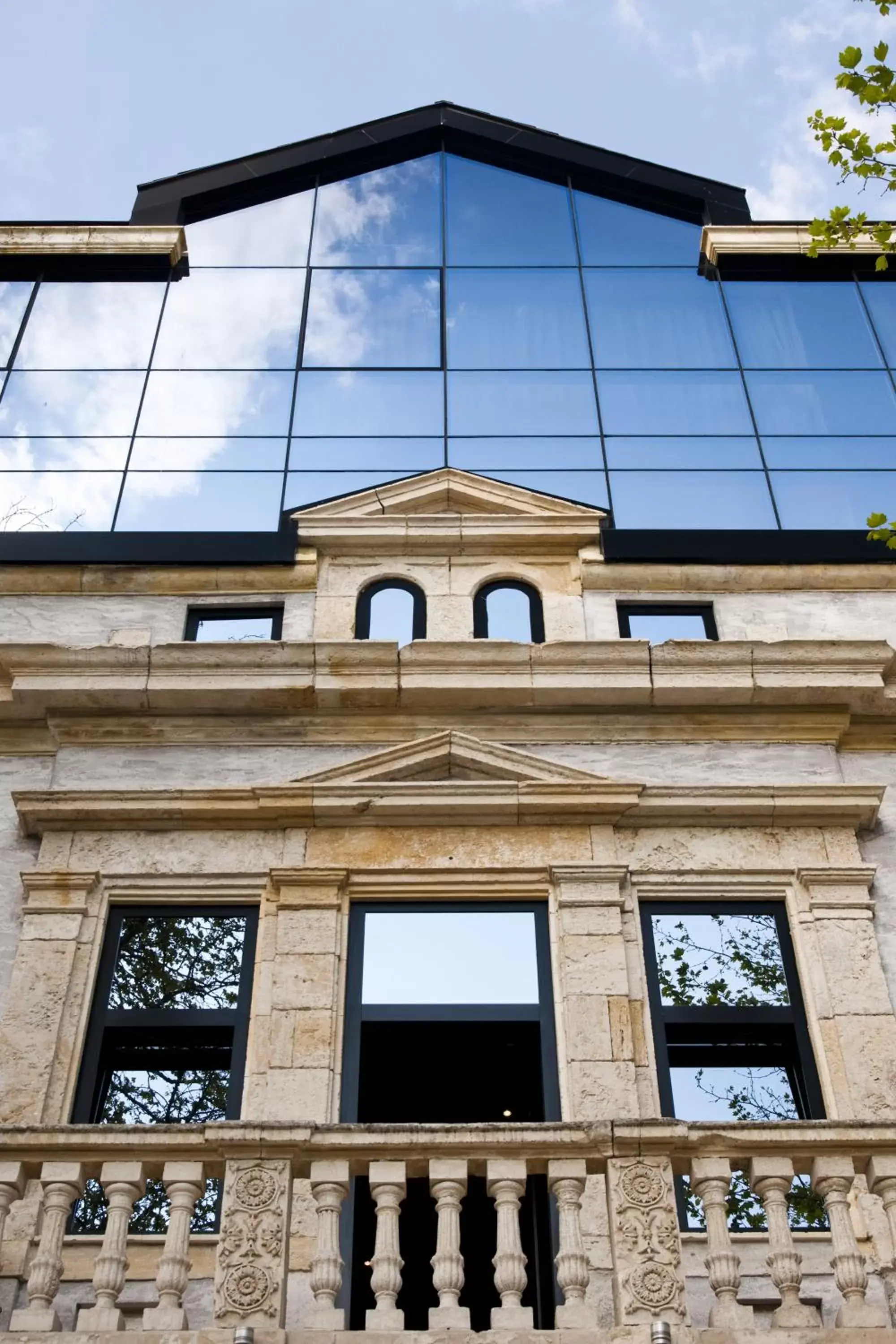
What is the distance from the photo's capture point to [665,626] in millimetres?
15789

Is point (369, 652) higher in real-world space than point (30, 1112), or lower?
higher

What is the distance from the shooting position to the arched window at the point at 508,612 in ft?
51.3

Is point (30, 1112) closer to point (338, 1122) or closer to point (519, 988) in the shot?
point (338, 1122)

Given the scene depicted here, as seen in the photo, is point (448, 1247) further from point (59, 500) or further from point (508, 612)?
point (59, 500)

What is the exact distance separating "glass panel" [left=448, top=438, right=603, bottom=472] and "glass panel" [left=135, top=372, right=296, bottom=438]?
2.12 meters

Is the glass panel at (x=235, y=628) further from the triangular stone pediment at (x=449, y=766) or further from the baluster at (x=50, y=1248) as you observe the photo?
the baluster at (x=50, y=1248)

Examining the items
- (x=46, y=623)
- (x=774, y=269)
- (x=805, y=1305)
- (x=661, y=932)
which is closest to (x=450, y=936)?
(x=661, y=932)

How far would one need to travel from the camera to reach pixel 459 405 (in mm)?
18766

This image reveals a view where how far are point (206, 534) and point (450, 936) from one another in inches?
232

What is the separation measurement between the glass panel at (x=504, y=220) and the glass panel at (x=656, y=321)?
2.86 ft

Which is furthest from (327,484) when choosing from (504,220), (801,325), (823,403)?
(801,325)

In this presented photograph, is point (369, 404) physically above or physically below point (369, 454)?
above

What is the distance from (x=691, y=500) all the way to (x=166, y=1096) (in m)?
8.95

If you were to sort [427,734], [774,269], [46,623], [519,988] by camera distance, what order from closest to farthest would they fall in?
[519,988], [427,734], [46,623], [774,269]
